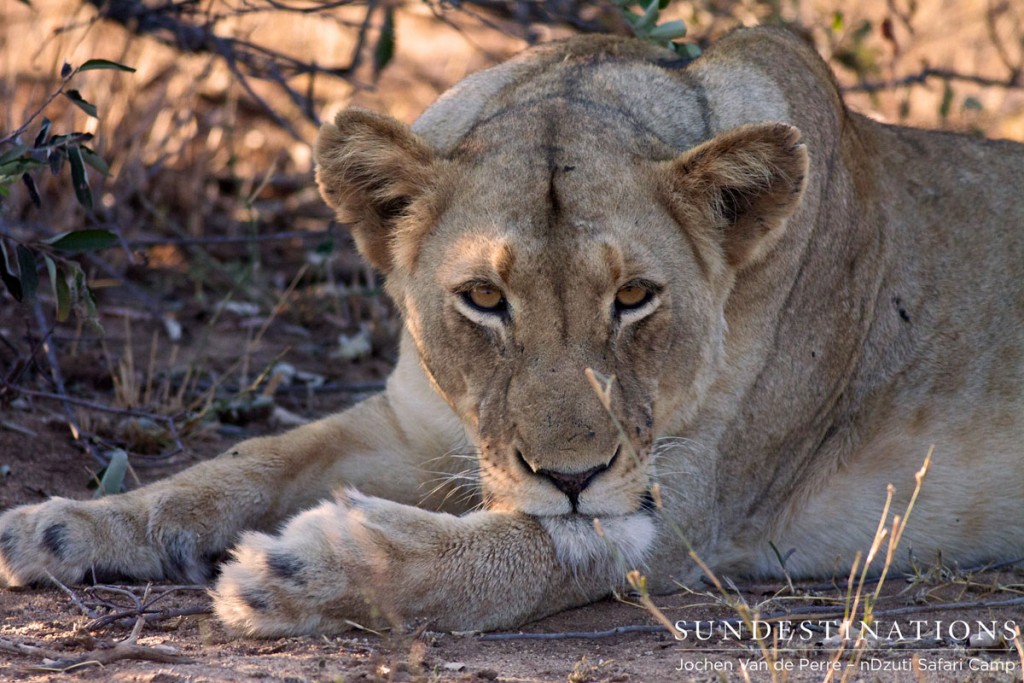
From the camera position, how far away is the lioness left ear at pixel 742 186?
12.3 feet

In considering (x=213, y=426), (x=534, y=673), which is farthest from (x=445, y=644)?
(x=213, y=426)

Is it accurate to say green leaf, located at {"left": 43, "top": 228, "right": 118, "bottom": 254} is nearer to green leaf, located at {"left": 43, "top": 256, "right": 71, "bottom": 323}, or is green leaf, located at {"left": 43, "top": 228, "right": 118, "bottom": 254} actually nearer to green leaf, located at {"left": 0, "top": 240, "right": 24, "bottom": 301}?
green leaf, located at {"left": 43, "top": 256, "right": 71, "bottom": 323}

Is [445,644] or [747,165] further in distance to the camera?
[747,165]

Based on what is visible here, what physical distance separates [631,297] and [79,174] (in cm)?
200

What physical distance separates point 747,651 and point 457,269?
1359mm

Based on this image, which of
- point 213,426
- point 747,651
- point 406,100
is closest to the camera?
point 747,651

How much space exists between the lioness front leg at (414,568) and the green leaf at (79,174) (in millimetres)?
1542

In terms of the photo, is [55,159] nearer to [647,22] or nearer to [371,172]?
[371,172]

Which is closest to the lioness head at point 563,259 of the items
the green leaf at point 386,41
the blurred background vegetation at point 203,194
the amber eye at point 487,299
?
the amber eye at point 487,299

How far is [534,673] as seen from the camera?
3281mm

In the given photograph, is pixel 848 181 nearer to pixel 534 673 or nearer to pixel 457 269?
pixel 457 269

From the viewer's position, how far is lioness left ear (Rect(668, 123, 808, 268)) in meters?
3.76

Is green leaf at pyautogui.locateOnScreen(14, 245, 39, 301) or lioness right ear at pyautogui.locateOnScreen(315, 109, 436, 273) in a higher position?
lioness right ear at pyautogui.locateOnScreen(315, 109, 436, 273)

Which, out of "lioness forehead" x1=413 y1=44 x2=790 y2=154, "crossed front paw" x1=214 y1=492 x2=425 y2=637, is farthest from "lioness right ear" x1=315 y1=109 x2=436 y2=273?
"crossed front paw" x1=214 y1=492 x2=425 y2=637
